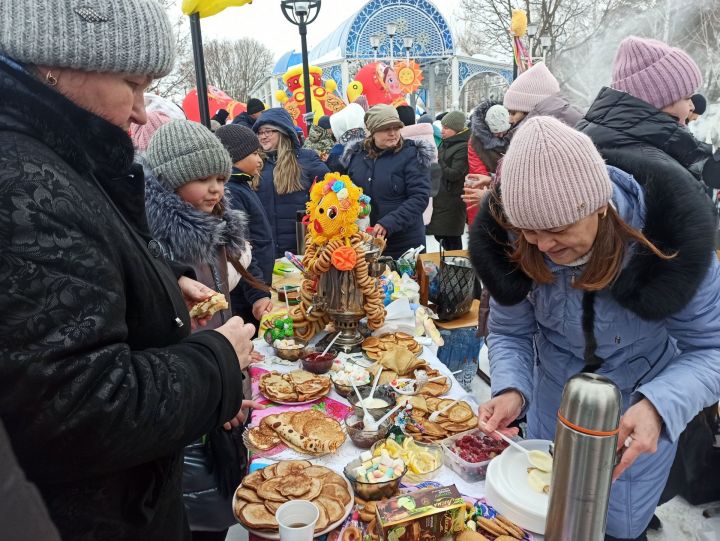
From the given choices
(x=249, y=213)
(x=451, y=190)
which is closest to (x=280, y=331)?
(x=249, y=213)

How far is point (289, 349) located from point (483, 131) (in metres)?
2.91

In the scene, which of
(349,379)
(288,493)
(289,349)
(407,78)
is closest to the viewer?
(288,493)

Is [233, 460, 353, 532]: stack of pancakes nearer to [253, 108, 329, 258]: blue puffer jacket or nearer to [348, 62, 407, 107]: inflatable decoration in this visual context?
[253, 108, 329, 258]: blue puffer jacket

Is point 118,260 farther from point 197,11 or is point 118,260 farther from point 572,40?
point 572,40

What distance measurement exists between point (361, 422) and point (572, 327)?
30.3 inches

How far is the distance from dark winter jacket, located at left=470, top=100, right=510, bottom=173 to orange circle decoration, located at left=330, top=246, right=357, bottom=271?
2414 millimetres

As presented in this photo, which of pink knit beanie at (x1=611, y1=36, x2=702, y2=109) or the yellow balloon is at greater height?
the yellow balloon

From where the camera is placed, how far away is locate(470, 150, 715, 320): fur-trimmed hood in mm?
1408

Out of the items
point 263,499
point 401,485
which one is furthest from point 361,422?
point 263,499

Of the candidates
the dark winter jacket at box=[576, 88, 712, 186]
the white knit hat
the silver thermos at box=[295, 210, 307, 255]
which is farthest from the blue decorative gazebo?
the dark winter jacket at box=[576, 88, 712, 186]

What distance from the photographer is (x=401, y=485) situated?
153cm

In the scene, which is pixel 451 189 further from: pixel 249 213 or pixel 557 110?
pixel 249 213

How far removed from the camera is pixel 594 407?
81cm

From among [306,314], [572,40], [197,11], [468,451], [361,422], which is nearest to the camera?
[468,451]
